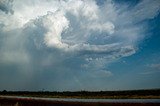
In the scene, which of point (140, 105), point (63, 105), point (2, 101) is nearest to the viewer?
point (140, 105)

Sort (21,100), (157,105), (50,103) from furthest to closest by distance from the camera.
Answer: (21,100)
(50,103)
(157,105)

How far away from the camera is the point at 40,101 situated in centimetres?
981

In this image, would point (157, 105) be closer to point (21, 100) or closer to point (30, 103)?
point (30, 103)

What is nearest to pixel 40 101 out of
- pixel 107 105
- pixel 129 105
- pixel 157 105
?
pixel 107 105

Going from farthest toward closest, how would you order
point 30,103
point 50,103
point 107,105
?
point 30,103 < point 50,103 < point 107,105

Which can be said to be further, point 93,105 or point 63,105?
point 63,105

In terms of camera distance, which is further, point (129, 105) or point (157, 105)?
point (129, 105)

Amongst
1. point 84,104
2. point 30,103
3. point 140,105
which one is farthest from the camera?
point 30,103

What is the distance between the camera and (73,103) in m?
8.42

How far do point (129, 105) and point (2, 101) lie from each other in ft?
26.8

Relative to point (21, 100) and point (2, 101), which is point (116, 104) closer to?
point (21, 100)

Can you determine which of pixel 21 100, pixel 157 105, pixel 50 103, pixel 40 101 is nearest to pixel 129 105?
pixel 157 105

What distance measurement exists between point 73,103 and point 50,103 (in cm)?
129

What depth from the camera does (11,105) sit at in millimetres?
11891
